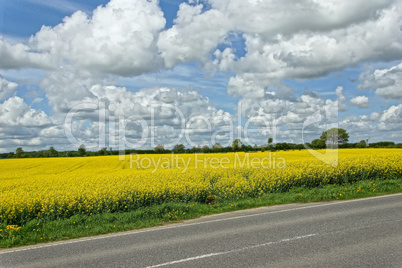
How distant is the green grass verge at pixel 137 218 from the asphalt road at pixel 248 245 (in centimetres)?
75

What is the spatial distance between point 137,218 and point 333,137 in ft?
224

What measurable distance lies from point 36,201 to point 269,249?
10357mm

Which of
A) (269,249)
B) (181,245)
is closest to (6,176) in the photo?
(181,245)

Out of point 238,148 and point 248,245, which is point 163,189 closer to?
point 248,245

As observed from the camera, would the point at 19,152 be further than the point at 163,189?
Yes

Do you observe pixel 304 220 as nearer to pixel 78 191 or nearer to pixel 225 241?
pixel 225 241

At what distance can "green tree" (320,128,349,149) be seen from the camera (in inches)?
2616

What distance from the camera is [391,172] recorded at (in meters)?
19.6

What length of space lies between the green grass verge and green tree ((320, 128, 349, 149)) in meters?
51.7

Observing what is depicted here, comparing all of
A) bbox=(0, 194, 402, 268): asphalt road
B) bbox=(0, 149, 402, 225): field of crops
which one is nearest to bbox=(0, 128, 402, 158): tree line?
bbox=(0, 149, 402, 225): field of crops

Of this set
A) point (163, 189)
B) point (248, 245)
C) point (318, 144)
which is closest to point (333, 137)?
point (318, 144)

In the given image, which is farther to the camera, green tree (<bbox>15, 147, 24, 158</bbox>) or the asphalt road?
green tree (<bbox>15, 147, 24, 158</bbox>)

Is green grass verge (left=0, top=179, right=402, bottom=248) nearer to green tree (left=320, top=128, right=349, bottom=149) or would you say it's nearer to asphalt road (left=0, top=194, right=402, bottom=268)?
asphalt road (left=0, top=194, right=402, bottom=268)

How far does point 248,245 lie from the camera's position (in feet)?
24.8
